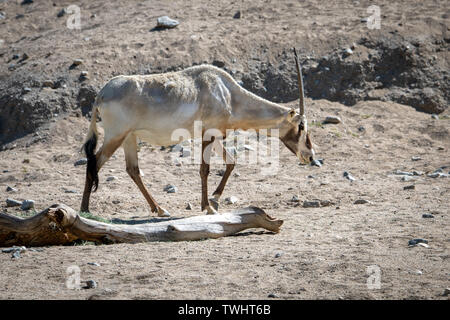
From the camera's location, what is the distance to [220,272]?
657cm

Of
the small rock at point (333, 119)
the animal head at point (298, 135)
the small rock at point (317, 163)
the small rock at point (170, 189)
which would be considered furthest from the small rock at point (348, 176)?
the small rock at point (170, 189)

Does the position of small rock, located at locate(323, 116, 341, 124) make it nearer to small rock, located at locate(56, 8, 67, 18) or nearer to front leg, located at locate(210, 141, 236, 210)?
front leg, located at locate(210, 141, 236, 210)

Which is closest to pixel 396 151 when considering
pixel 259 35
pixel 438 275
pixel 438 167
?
pixel 438 167

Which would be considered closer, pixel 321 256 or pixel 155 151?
pixel 321 256

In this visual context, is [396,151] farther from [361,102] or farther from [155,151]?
[155,151]

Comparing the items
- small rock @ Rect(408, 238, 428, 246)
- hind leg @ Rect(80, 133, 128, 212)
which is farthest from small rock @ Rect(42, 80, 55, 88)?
small rock @ Rect(408, 238, 428, 246)

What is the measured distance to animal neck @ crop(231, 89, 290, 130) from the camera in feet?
34.2

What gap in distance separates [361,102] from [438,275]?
30.9ft

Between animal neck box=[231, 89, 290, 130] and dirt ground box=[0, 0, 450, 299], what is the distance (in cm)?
128

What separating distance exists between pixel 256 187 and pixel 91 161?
10.5 ft

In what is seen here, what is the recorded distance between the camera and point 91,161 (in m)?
9.69

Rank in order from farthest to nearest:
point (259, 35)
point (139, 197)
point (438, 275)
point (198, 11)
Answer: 1. point (198, 11)
2. point (259, 35)
3. point (139, 197)
4. point (438, 275)

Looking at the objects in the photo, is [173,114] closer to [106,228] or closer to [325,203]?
[106,228]

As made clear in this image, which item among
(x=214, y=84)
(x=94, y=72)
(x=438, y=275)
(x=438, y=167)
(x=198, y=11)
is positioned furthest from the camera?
(x=198, y=11)
